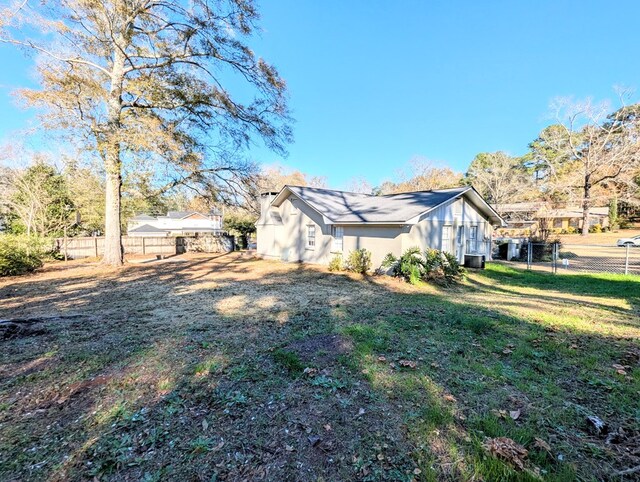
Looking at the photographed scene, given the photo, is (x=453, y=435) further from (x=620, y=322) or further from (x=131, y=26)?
(x=131, y=26)

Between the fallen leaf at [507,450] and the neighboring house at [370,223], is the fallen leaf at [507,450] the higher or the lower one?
the lower one

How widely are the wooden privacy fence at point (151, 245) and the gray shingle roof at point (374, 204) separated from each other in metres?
11.0

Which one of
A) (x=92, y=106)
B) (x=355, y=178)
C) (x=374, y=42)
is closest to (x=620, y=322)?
(x=374, y=42)

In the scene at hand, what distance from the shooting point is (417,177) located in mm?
39406

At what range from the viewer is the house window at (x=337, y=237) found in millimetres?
14448

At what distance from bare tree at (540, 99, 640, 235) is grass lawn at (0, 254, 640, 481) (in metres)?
31.6

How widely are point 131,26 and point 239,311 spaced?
12322 mm

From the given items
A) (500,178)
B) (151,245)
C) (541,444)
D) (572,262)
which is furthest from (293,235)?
(500,178)

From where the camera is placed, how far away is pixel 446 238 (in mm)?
13359

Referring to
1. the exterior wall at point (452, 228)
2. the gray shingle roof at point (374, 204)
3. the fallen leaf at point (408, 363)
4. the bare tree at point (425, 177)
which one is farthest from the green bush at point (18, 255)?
the bare tree at point (425, 177)

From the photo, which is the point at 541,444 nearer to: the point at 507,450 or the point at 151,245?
the point at 507,450

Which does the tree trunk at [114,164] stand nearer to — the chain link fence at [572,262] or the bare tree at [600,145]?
the chain link fence at [572,262]

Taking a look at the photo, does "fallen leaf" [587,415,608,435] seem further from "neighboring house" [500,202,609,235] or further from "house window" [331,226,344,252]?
"neighboring house" [500,202,609,235]

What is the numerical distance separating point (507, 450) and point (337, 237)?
12.5m
